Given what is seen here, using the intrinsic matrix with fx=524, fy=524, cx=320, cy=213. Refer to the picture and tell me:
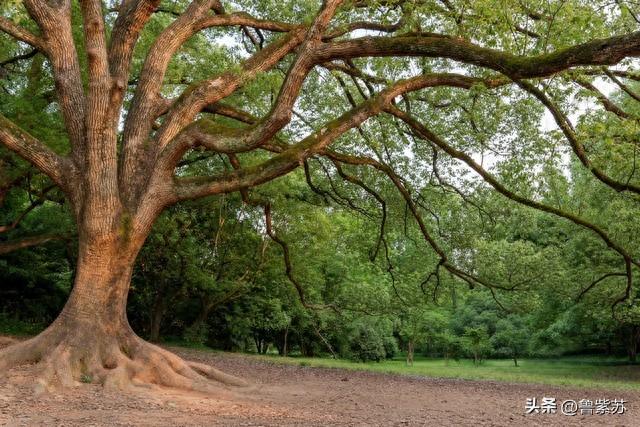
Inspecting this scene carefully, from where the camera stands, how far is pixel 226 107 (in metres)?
9.18

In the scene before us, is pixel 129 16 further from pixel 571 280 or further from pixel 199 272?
pixel 571 280

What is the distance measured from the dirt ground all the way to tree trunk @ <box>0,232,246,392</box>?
31cm

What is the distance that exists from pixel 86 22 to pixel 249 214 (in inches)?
444

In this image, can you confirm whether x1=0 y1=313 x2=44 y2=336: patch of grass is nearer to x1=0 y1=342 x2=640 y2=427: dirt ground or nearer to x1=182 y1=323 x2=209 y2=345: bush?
x1=182 y1=323 x2=209 y2=345: bush

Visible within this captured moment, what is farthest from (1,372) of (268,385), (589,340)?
(589,340)

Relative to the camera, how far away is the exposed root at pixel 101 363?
6305 millimetres

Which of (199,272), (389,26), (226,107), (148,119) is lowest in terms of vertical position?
(199,272)

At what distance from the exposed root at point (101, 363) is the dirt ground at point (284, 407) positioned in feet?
0.67

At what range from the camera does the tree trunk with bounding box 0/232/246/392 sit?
652cm

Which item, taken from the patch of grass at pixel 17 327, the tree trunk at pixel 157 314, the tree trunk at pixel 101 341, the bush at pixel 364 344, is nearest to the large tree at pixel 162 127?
the tree trunk at pixel 101 341

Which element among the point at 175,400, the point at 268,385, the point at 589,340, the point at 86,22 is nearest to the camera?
the point at 175,400

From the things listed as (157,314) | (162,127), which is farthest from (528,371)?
(162,127)

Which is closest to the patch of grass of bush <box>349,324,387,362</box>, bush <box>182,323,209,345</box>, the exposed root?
bush <box>182,323,209,345</box>

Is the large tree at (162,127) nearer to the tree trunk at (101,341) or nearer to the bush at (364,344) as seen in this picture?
the tree trunk at (101,341)
